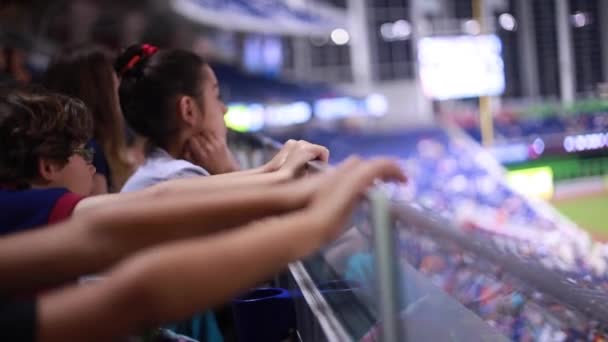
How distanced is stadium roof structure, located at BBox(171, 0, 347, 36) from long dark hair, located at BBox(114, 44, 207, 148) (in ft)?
42.4

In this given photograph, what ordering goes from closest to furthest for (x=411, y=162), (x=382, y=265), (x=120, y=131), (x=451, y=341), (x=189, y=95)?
(x=382, y=265)
(x=451, y=341)
(x=189, y=95)
(x=120, y=131)
(x=411, y=162)

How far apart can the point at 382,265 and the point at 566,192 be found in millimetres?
12441

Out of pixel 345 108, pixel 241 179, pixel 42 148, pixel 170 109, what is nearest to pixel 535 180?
pixel 345 108

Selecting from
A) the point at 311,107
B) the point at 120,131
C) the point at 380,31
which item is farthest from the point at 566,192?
the point at 120,131

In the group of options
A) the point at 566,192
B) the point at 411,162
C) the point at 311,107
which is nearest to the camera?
the point at 411,162

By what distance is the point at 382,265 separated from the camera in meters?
0.88

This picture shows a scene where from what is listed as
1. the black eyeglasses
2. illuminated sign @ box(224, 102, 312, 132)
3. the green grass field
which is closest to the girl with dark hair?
the black eyeglasses

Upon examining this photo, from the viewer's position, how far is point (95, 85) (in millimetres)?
2268

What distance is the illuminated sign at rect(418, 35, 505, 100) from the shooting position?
13.1 meters

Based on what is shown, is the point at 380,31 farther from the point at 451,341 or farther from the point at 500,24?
the point at 451,341

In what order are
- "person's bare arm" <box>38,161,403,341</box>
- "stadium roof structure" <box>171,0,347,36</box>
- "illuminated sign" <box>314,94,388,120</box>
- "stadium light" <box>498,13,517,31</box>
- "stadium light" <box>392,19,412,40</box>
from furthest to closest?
"stadium light" <box>392,19,412,40</box> < "illuminated sign" <box>314,94,388,120</box> < "stadium light" <box>498,13,517,31</box> < "stadium roof structure" <box>171,0,347,36</box> < "person's bare arm" <box>38,161,403,341</box>

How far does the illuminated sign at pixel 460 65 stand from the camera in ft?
43.1

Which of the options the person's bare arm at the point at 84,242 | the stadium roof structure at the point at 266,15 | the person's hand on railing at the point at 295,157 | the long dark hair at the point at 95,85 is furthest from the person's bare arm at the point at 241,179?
the stadium roof structure at the point at 266,15

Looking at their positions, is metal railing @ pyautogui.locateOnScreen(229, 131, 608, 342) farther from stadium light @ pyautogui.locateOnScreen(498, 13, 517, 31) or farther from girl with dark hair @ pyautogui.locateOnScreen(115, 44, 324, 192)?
stadium light @ pyautogui.locateOnScreen(498, 13, 517, 31)
